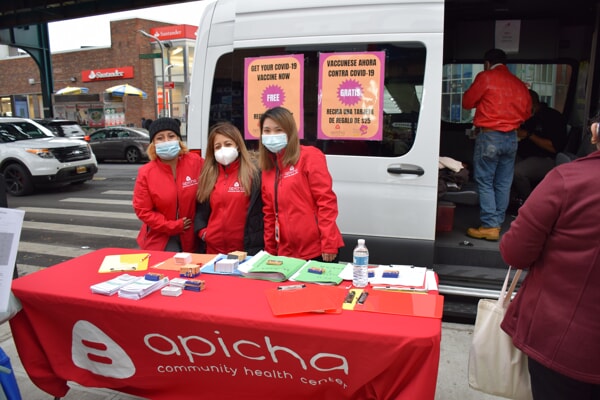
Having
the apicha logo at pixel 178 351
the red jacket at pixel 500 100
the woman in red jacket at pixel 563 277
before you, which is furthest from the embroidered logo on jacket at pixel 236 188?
the red jacket at pixel 500 100

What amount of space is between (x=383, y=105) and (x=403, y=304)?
168 cm

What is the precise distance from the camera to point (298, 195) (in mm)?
2871

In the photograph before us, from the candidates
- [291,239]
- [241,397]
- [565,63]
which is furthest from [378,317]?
[565,63]

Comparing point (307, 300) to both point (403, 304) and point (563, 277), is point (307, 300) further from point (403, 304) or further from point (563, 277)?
point (563, 277)

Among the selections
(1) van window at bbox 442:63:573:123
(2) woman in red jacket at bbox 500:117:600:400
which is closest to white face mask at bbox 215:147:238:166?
→ (2) woman in red jacket at bbox 500:117:600:400

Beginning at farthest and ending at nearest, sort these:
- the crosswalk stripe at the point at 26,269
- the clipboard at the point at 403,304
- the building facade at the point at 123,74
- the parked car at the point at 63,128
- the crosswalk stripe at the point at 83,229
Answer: the building facade at the point at 123,74 < the parked car at the point at 63,128 < the crosswalk stripe at the point at 83,229 < the crosswalk stripe at the point at 26,269 < the clipboard at the point at 403,304

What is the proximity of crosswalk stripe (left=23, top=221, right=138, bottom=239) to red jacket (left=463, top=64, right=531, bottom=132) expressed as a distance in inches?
205

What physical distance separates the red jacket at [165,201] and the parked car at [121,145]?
14357 millimetres

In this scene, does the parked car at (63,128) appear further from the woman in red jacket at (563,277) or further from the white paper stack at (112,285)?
the woman in red jacket at (563,277)

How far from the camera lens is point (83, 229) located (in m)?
7.57

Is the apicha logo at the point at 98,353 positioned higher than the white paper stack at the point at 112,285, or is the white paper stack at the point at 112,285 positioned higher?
the white paper stack at the point at 112,285

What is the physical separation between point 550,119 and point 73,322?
17.1 ft

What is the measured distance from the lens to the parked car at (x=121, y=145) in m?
16.9

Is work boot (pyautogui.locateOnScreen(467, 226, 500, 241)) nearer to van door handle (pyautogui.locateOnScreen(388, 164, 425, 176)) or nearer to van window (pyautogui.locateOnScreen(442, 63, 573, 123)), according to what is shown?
van door handle (pyautogui.locateOnScreen(388, 164, 425, 176))
